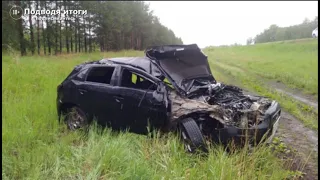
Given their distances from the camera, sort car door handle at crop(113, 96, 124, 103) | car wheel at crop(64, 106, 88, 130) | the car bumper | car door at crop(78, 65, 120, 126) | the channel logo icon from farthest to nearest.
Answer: the channel logo icon → car wheel at crop(64, 106, 88, 130) → car door at crop(78, 65, 120, 126) → car door handle at crop(113, 96, 124, 103) → the car bumper

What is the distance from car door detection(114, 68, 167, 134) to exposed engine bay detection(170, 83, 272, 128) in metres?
0.24

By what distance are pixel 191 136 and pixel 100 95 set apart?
1.90 meters

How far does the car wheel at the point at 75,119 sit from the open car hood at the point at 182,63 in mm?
1687

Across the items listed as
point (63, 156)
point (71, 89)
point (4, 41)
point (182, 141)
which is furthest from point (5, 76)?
point (4, 41)

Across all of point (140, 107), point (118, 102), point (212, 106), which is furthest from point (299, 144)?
point (118, 102)

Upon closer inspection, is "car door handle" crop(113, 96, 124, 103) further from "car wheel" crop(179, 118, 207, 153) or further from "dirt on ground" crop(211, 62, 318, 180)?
"dirt on ground" crop(211, 62, 318, 180)

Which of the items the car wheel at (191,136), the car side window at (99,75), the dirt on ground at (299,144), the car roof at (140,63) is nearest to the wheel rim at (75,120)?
the car side window at (99,75)

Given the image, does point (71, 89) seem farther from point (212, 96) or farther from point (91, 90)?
point (212, 96)

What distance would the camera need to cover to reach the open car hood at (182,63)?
4887mm

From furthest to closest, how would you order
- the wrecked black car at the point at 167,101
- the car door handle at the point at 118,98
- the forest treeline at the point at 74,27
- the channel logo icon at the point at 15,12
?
the forest treeline at the point at 74,27 < the channel logo icon at the point at 15,12 < the car door handle at the point at 118,98 < the wrecked black car at the point at 167,101

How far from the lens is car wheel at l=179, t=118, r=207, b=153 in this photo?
3881 millimetres

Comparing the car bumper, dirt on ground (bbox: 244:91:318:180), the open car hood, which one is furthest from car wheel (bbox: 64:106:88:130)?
dirt on ground (bbox: 244:91:318:180)

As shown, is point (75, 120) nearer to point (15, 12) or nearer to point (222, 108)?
point (222, 108)

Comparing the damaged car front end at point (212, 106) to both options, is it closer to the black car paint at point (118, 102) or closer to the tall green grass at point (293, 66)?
the black car paint at point (118, 102)
